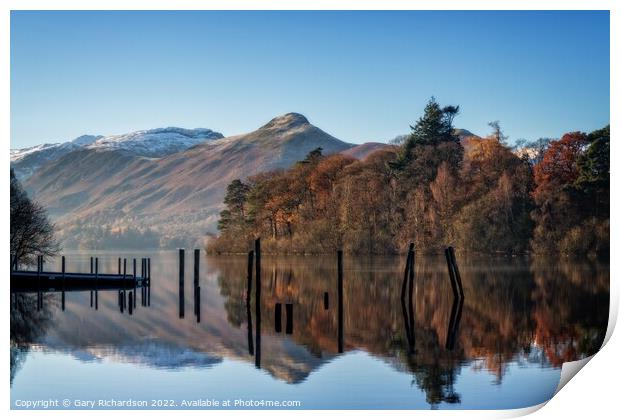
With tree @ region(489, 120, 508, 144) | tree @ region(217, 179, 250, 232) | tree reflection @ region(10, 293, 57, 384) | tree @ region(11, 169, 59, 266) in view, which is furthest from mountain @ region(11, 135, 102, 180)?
tree reflection @ region(10, 293, 57, 384)

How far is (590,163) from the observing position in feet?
132

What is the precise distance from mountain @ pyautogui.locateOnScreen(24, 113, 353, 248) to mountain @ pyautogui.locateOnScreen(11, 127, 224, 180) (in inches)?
55.1

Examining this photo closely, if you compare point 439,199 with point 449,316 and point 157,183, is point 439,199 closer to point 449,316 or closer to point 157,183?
point 449,316

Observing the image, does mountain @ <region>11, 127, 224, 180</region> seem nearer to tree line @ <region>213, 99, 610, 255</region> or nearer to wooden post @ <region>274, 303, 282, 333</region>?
tree line @ <region>213, 99, 610, 255</region>

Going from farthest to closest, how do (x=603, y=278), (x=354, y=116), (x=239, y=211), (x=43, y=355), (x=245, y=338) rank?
(x=239, y=211) → (x=354, y=116) → (x=603, y=278) → (x=245, y=338) → (x=43, y=355)

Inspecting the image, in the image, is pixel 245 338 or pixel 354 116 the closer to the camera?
pixel 245 338

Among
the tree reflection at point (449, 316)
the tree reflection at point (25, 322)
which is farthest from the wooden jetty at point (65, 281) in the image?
the tree reflection at point (449, 316)

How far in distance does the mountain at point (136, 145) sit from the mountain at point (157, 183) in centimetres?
140

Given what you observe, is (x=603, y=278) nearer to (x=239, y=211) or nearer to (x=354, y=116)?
(x=354, y=116)

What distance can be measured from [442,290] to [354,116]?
411 inches

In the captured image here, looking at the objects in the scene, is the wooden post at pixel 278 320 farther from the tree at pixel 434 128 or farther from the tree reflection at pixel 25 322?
the tree at pixel 434 128

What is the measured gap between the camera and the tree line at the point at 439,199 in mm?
41250

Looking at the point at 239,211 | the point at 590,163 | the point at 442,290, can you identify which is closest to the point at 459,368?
the point at 442,290

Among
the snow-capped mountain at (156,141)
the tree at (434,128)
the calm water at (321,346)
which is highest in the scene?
the snow-capped mountain at (156,141)
